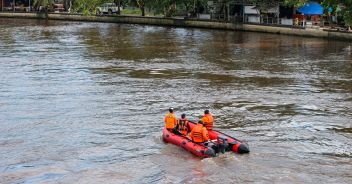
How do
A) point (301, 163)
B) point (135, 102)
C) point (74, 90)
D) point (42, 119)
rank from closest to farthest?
point (301, 163) → point (42, 119) → point (135, 102) → point (74, 90)

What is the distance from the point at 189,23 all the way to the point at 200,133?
53539mm

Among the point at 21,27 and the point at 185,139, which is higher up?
the point at 21,27

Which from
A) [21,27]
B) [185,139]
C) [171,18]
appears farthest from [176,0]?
[185,139]

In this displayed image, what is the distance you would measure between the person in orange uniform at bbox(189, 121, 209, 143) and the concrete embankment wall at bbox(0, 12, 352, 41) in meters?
37.9

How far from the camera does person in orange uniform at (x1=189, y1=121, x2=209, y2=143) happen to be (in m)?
20.5

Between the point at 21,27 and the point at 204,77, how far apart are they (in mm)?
44448

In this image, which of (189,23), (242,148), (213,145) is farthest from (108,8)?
(213,145)

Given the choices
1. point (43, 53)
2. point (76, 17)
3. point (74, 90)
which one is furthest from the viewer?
point (76, 17)

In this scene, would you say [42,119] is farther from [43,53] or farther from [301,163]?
[43,53]

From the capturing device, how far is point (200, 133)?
20.6 m

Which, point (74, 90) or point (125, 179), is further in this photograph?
point (74, 90)

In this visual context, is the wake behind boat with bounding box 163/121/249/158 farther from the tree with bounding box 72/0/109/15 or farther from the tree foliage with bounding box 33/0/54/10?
the tree foliage with bounding box 33/0/54/10

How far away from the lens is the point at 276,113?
27328 millimetres

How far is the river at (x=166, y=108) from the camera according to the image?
1986 cm
